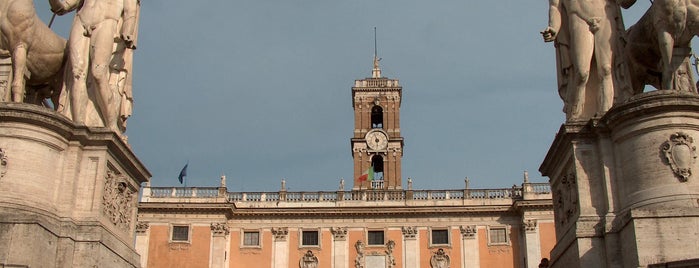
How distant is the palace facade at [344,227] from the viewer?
51031 millimetres

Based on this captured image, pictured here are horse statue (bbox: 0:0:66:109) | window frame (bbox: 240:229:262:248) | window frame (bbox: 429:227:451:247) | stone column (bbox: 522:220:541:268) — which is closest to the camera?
horse statue (bbox: 0:0:66:109)

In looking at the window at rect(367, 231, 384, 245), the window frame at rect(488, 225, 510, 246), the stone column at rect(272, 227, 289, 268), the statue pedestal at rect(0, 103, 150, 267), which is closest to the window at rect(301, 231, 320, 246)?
the stone column at rect(272, 227, 289, 268)

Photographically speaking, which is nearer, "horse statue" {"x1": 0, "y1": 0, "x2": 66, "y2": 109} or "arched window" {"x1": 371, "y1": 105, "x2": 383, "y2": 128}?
"horse statue" {"x1": 0, "y1": 0, "x2": 66, "y2": 109}

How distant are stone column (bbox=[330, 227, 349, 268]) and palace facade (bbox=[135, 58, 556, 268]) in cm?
7

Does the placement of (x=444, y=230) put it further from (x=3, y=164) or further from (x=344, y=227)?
(x=3, y=164)

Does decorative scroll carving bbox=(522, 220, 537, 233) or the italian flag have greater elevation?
the italian flag

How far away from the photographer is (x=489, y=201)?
5238 cm

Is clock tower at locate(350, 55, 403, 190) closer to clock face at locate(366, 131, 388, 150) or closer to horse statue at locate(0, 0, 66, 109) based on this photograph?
clock face at locate(366, 131, 388, 150)

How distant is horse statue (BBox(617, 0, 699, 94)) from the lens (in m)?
15.0

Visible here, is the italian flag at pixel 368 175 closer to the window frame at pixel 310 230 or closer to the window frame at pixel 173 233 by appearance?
the window frame at pixel 310 230

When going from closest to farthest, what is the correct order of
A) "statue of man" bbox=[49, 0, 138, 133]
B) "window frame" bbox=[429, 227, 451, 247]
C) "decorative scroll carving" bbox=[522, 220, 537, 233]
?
"statue of man" bbox=[49, 0, 138, 133], "decorative scroll carving" bbox=[522, 220, 537, 233], "window frame" bbox=[429, 227, 451, 247]

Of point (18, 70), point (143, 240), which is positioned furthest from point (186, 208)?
point (18, 70)

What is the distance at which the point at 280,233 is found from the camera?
172 feet

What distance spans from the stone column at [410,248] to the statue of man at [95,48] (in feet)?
120
